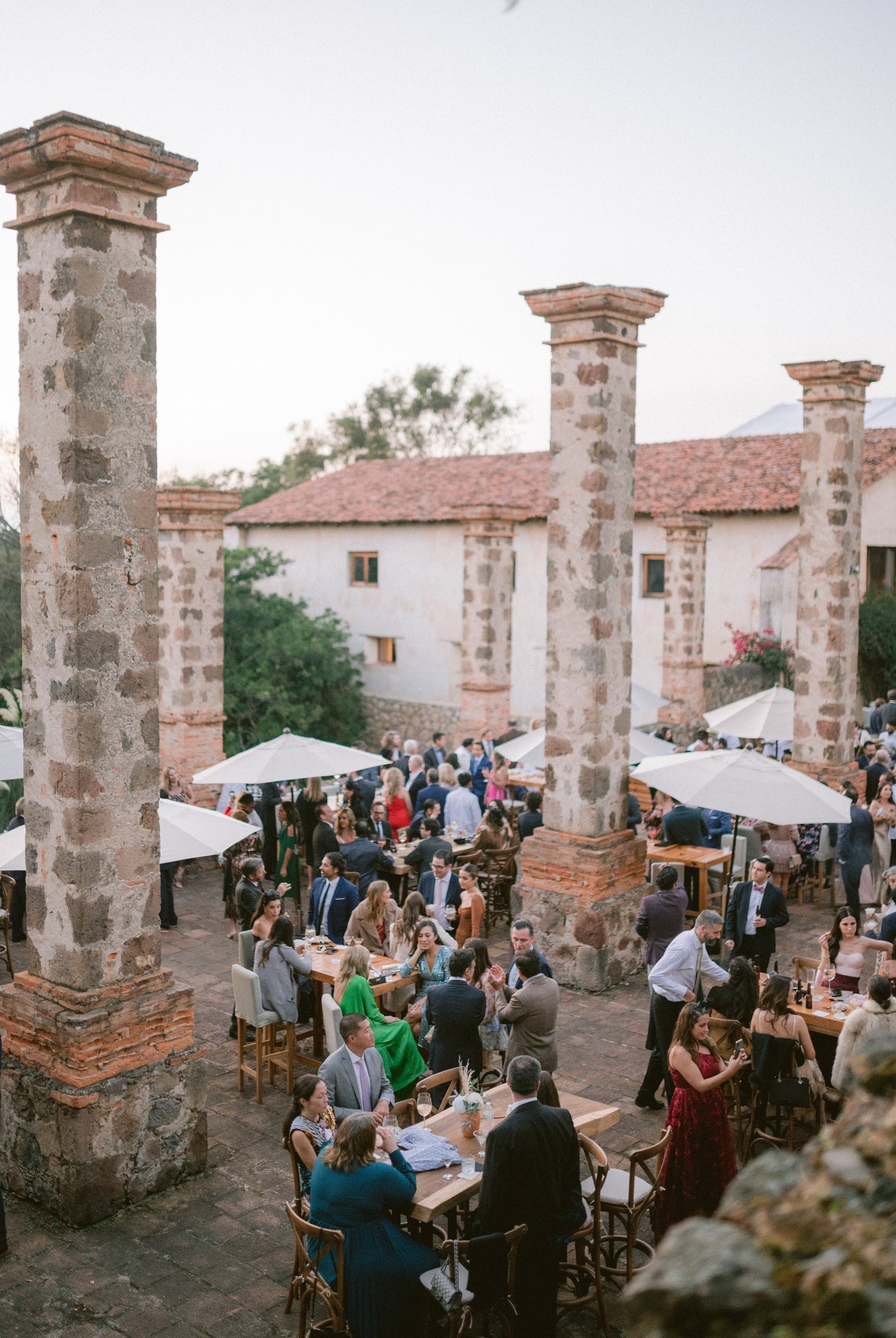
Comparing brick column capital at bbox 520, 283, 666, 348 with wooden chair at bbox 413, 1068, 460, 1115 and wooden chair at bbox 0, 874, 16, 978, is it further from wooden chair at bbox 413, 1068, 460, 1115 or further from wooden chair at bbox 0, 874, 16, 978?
wooden chair at bbox 0, 874, 16, 978

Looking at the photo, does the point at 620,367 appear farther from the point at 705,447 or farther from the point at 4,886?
the point at 705,447

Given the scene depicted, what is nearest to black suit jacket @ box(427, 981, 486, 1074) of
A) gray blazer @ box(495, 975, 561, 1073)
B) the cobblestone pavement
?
gray blazer @ box(495, 975, 561, 1073)

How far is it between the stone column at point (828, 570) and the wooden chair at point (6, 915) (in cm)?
944

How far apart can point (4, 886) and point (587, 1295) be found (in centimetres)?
747

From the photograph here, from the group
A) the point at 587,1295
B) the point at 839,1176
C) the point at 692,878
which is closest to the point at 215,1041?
the point at 587,1295

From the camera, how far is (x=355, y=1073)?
20.6 ft

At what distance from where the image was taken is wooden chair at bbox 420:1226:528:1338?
502 centimetres

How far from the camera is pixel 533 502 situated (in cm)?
2672

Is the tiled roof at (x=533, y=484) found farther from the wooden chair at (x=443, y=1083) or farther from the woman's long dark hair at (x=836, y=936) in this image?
the wooden chair at (x=443, y=1083)

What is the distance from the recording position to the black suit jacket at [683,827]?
12.0 metres

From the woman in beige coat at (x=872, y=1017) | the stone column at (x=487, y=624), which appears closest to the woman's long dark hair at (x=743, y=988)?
the woman in beige coat at (x=872, y=1017)

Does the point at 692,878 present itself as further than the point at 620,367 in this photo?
Yes

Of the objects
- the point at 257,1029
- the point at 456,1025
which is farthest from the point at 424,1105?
the point at 257,1029

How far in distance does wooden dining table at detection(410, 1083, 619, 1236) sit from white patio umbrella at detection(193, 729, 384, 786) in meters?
5.33
